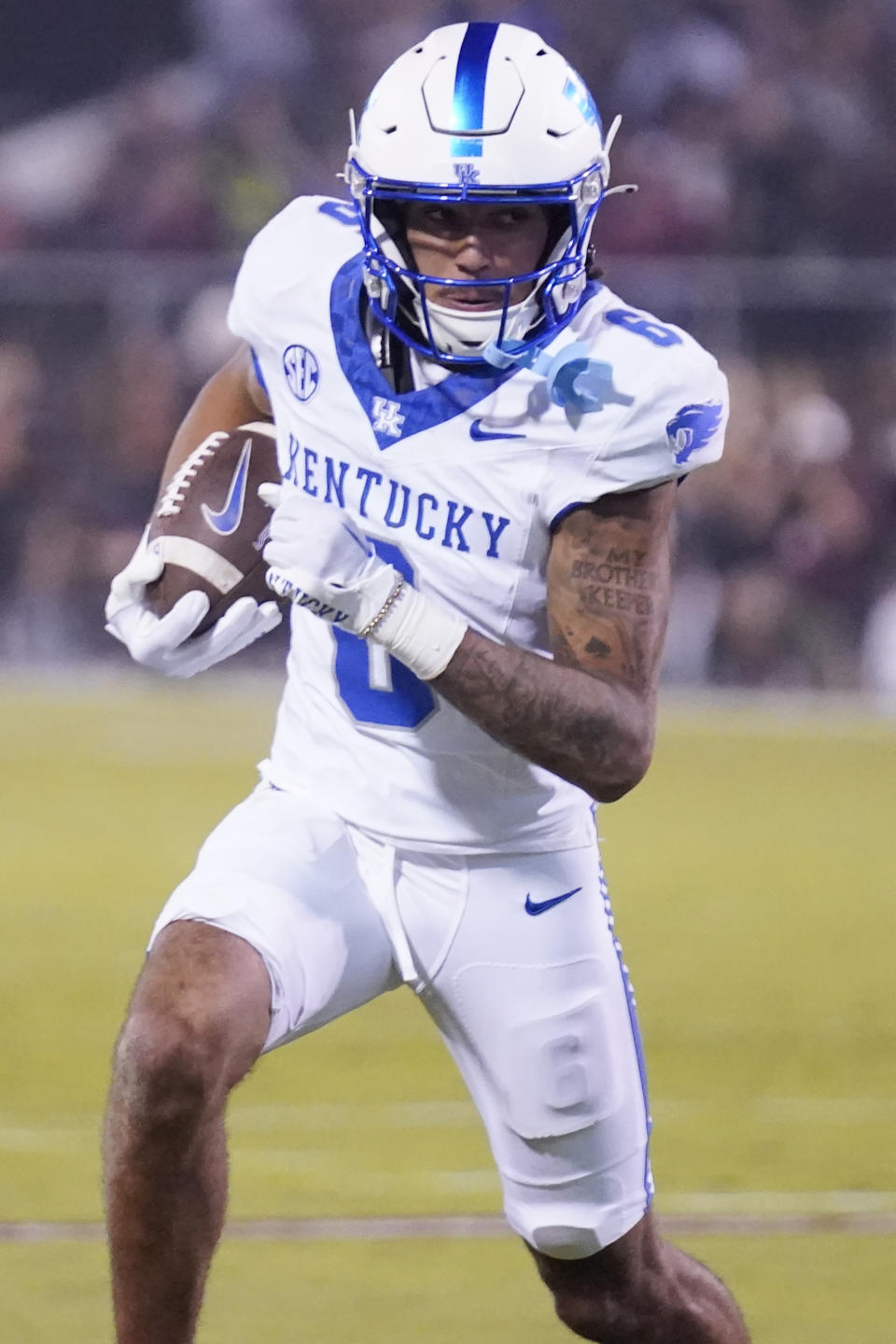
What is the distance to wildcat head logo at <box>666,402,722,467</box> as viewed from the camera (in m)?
2.88

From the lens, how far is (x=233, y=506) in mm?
3258

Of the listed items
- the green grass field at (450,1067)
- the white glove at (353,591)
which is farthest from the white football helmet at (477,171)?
the green grass field at (450,1067)

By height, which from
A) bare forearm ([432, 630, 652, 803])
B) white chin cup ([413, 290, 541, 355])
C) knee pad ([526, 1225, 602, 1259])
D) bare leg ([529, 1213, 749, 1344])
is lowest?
bare leg ([529, 1213, 749, 1344])

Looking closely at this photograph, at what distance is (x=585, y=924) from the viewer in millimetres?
3057

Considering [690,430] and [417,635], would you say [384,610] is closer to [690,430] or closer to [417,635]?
[417,635]

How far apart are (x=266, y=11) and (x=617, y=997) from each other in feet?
32.7

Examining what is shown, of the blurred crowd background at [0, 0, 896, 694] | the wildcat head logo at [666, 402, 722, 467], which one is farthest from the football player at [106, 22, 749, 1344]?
the blurred crowd background at [0, 0, 896, 694]

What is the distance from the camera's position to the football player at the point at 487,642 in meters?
2.83

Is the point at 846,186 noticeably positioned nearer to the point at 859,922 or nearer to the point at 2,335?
the point at 2,335

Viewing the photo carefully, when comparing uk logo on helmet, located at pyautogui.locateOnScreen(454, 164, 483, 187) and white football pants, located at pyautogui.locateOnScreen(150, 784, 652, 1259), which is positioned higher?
uk logo on helmet, located at pyautogui.locateOnScreen(454, 164, 483, 187)

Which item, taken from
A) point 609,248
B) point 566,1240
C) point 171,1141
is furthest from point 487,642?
point 609,248

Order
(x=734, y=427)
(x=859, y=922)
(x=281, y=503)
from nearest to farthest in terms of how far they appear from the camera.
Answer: (x=281, y=503), (x=859, y=922), (x=734, y=427)

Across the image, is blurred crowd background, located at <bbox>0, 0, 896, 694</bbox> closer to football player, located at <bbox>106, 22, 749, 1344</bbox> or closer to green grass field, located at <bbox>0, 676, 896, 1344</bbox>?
green grass field, located at <bbox>0, 676, 896, 1344</bbox>

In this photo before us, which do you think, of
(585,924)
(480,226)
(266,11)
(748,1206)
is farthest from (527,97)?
(266,11)
